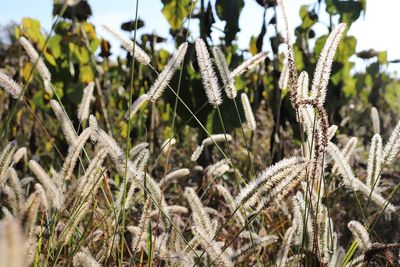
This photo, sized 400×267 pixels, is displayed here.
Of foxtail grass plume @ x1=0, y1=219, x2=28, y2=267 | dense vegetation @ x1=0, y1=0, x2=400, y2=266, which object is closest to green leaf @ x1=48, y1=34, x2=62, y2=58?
dense vegetation @ x1=0, y1=0, x2=400, y2=266

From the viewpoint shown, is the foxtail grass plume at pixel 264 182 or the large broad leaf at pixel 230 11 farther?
the large broad leaf at pixel 230 11

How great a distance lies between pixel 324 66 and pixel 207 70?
0.21 metres

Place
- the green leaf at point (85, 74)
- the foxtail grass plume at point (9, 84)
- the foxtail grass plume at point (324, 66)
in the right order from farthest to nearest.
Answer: the green leaf at point (85, 74), the foxtail grass plume at point (9, 84), the foxtail grass plume at point (324, 66)

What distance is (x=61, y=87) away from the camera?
348 centimetres

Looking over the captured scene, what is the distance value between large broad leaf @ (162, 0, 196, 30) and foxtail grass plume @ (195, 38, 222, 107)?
1.62 metres

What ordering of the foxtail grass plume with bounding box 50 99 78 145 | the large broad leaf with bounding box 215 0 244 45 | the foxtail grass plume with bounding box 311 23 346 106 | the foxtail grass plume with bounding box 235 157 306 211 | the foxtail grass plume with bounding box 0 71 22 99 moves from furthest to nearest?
the large broad leaf with bounding box 215 0 244 45
the foxtail grass plume with bounding box 50 99 78 145
the foxtail grass plume with bounding box 0 71 22 99
the foxtail grass plume with bounding box 311 23 346 106
the foxtail grass plume with bounding box 235 157 306 211

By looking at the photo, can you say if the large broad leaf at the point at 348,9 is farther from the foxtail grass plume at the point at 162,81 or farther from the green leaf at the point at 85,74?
the foxtail grass plume at the point at 162,81

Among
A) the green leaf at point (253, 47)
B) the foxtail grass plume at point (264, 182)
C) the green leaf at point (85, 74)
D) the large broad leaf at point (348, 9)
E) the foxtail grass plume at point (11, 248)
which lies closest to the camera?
the foxtail grass plume at point (11, 248)

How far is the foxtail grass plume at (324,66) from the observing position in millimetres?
984

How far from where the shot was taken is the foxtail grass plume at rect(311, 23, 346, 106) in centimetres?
98

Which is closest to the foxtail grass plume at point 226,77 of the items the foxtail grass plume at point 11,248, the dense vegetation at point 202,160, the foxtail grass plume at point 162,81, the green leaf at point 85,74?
the dense vegetation at point 202,160

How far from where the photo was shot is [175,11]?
8.97 ft

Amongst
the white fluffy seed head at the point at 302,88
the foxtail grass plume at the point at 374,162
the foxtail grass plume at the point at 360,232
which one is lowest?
the foxtail grass plume at the point at 360,232

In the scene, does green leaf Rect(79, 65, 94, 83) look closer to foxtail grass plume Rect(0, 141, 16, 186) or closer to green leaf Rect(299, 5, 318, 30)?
green leaf Rect(299, 5, 318, 30)
